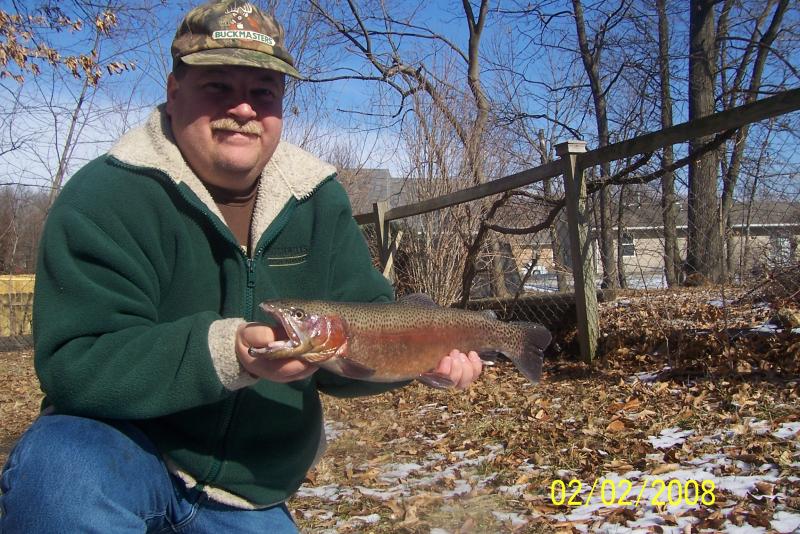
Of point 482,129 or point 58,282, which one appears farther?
point 482,129

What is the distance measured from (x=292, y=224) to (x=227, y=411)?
2.42 feet

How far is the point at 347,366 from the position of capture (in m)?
2.25

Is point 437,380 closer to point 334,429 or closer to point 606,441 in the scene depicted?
point 606,441

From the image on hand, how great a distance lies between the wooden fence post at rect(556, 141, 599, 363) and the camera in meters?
6.18

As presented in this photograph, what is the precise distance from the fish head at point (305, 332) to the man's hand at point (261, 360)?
0.10 ft

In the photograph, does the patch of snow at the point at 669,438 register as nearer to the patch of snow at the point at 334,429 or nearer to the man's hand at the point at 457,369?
the man's hand at the point at 457,369

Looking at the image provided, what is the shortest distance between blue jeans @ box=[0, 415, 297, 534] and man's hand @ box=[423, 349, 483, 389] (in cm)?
103

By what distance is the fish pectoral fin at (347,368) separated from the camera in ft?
7.13

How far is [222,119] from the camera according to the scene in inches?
93.7

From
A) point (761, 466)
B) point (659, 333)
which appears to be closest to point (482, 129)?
point (659, 333)

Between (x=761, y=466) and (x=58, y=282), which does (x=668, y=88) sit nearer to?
(x=761, y=466)

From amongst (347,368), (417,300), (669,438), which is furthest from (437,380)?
(669,438)

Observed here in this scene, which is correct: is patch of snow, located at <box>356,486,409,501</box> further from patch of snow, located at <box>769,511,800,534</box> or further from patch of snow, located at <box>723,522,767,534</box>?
patch of snow, located at <box>769,511,800,534</box>
